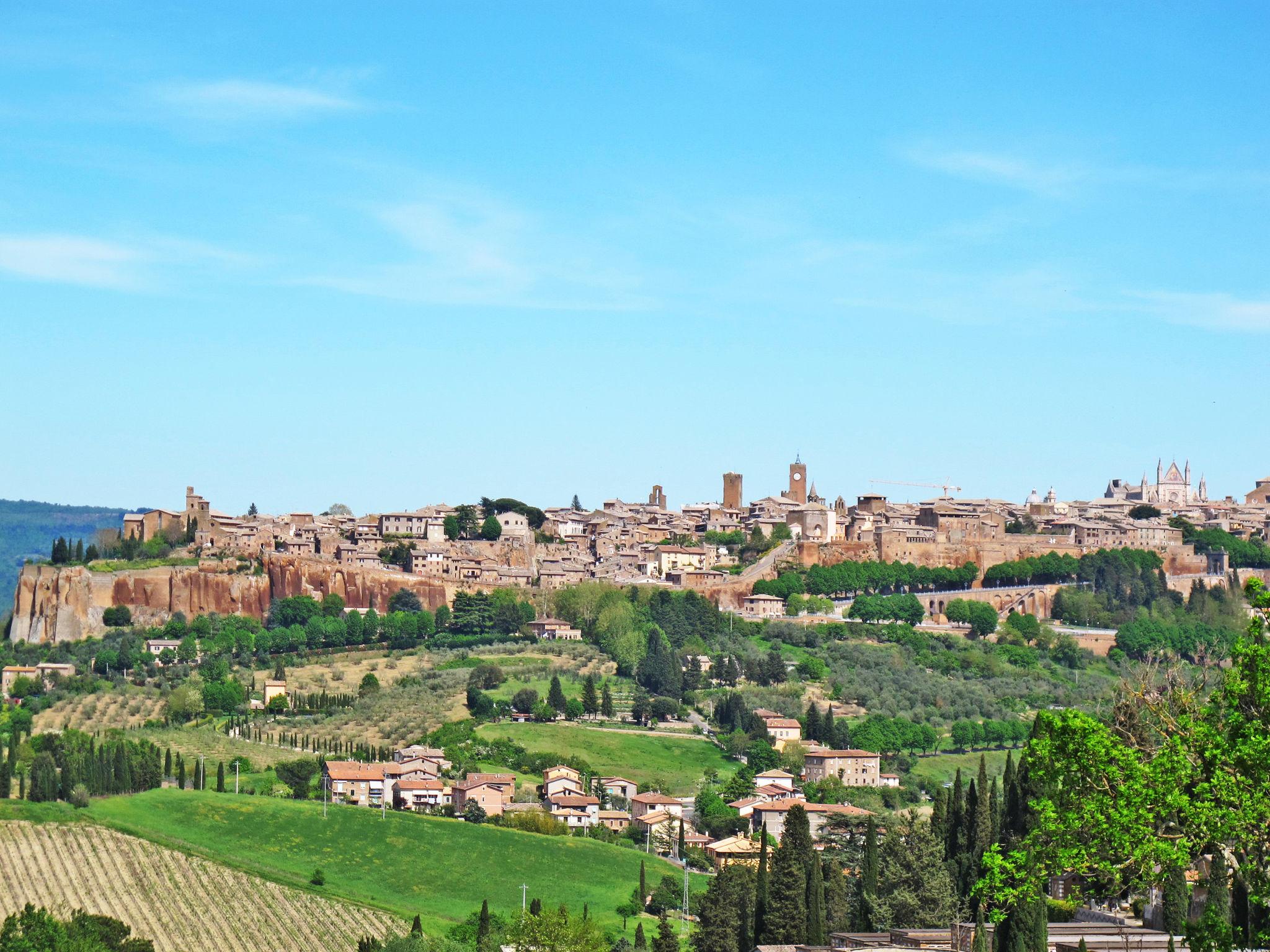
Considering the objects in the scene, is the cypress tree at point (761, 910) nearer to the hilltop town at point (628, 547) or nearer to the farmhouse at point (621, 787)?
the farmhouse at point (621, 787)

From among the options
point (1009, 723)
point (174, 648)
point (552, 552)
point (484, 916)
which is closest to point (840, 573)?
point (552, 552)

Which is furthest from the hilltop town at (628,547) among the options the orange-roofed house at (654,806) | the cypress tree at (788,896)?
the cypress tree at (788,896)

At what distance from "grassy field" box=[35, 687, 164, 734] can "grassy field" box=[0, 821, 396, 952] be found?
55.2 ft

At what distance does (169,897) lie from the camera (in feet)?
174

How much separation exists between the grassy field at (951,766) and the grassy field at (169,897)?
2443 centimetres

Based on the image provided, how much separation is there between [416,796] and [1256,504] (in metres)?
79.9

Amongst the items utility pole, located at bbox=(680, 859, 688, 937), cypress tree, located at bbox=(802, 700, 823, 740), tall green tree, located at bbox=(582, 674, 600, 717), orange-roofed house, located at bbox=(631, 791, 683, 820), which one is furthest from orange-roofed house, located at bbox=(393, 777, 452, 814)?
cypress tree, located at bbox=(802, 700, 823, 740)

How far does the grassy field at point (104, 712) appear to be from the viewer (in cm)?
7481

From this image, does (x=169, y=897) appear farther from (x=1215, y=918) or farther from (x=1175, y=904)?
(x=1215, y=918)

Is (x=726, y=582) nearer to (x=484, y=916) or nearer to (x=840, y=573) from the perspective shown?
(x=840, y=573)

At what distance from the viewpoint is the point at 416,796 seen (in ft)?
215

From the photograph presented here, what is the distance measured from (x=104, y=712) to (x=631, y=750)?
19.9 metres

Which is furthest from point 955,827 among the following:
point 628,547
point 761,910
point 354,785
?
point 628,547

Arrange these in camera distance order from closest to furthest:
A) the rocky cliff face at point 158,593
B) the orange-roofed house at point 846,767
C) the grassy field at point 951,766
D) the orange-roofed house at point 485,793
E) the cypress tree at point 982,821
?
the cypress tree at point 982,821, the orange-roofed house at point 485,793, the orange-roofed house at point 846,767, the grassy field at point 951,766, the rocky cliff face at point 158,593
